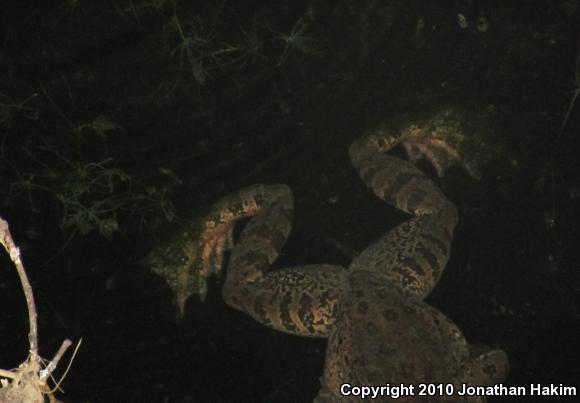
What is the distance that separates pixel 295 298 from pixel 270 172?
3.30ft

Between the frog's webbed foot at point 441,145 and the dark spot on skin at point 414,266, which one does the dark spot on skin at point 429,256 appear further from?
the frog's webbed foot at point 441,145

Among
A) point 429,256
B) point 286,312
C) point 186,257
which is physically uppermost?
point 429,256

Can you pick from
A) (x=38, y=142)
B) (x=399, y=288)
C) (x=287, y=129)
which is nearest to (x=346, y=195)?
(x=287, y=129)

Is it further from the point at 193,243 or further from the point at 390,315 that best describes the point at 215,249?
the point at 390,315

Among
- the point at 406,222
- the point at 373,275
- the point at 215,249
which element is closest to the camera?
the point at 373,275

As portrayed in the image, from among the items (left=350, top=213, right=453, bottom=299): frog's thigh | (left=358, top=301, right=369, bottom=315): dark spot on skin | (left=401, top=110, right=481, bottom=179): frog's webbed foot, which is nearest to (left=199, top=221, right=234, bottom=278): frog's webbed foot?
(left=350, top=213, right=453, bottom=299): frog's thigh

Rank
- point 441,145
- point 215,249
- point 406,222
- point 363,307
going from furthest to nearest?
1. point 441,145
2. point 215,249
3. point 406,222
4. point 363,307

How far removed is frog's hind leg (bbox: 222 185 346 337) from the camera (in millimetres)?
3162

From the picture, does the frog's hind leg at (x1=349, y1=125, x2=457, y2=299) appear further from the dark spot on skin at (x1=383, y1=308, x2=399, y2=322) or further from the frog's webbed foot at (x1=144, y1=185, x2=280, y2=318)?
the frog's webbed foot at (x1=144, y1=185, x2=280, y2=318)

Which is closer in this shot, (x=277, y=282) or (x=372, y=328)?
(x=372, y=328)

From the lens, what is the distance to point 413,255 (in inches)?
129

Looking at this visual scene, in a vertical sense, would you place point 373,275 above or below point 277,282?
above

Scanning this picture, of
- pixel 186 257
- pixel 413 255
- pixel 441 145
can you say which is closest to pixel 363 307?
pixel 413 255

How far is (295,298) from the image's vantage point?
3191mm
